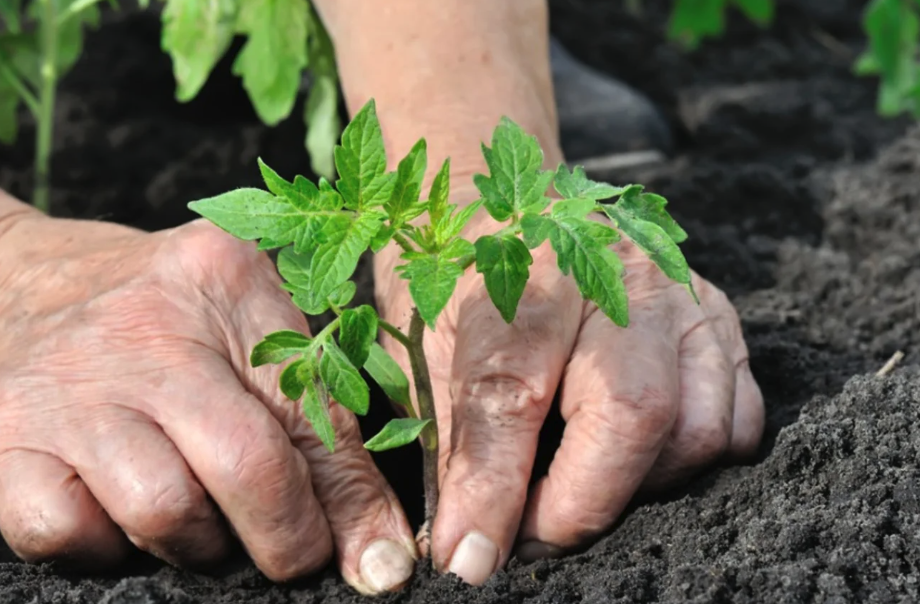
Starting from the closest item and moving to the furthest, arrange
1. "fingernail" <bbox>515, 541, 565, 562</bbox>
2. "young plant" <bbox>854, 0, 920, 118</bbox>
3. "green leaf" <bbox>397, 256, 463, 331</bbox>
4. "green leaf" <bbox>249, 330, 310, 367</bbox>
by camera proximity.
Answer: "green leaf" <bbox>397, 256, 463, 331</bbox> → "green leaf" <bbox>249, 330, 310, 367</bbox> → "fingernail" <bbox>515, 541, 565, 562</bbox> → "young plant" <bbox>854, 0, 920, 118</bbox>

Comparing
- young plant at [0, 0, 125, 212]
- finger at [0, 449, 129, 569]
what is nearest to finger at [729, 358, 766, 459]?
finger at [0, 449, 129, 569]

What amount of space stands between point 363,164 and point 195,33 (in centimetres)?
115

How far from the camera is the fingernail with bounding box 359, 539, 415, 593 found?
60.2 inches

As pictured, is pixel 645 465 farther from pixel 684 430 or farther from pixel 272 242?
pixel 272 242

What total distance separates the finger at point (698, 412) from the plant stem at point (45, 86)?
1606 millimetres

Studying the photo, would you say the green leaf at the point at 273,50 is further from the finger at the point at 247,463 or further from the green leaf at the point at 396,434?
the green leaf at the point at 396,434

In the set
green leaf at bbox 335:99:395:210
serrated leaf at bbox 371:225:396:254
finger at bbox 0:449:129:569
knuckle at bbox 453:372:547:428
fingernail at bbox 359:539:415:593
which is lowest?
fingernail at bbox 359:539:415:593

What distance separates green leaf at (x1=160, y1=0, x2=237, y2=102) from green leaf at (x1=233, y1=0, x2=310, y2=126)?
36mm

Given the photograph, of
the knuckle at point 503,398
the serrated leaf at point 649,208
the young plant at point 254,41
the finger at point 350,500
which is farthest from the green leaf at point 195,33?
the serrated leaf at point 649,208

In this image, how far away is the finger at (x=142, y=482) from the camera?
1448mm

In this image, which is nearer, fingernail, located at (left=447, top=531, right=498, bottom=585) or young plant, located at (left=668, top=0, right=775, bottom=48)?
fingernail, located at (left=447, top=531, right=498, bottom=585)

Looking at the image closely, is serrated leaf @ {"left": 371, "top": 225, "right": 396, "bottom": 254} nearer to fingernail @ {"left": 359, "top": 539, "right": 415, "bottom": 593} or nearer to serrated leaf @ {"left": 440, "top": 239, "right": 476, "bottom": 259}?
serrated leaf @ {"left": 440, "top": 239, "right": 476, "bottom": 259}

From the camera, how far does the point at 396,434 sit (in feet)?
4.56

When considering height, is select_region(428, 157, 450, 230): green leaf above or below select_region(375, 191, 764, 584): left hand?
above
